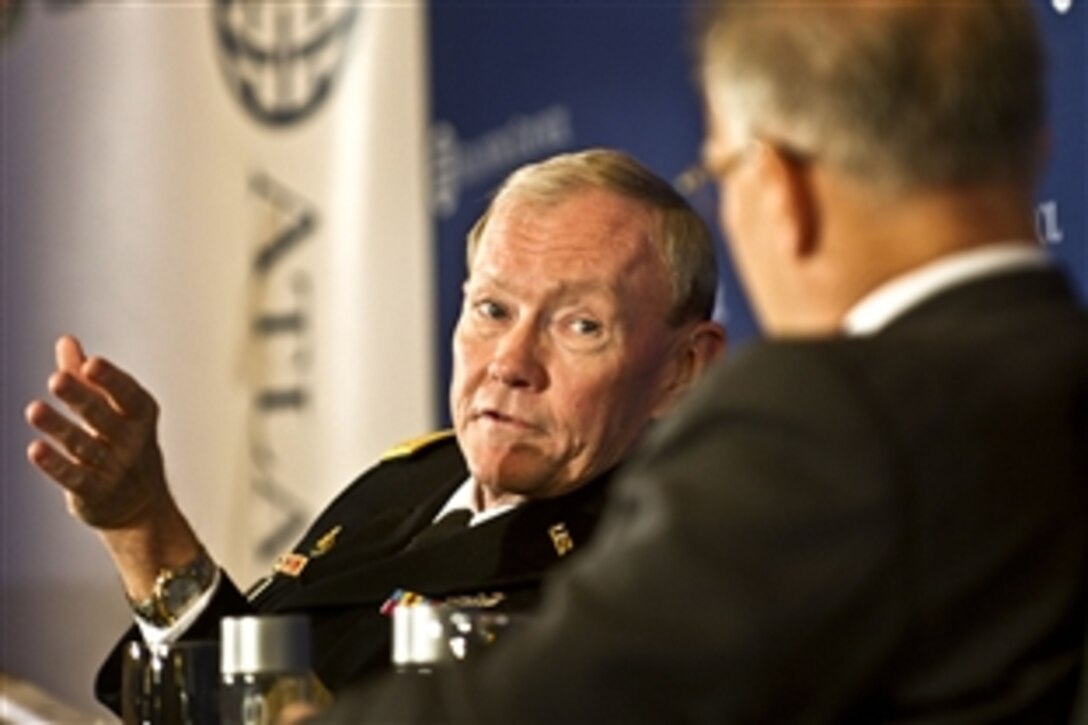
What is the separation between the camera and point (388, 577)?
2.74m

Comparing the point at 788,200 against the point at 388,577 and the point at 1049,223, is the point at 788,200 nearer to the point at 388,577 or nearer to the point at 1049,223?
the point at 388,577

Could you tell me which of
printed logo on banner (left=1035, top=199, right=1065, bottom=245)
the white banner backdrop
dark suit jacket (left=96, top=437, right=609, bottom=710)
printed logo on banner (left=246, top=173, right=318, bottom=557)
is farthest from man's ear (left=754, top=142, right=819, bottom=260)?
printed logo on banner (left=246, top=173, right=318, bottom=557)

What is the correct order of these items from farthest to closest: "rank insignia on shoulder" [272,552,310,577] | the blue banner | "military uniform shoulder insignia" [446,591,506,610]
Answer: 1. the blue banner
2. "rank insignia on shoulder" [272,552,310,577]
3. "military uniform shoulder insignia" [446,591,506,610]

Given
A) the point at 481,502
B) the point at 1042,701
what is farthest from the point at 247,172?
the point at 1042,701

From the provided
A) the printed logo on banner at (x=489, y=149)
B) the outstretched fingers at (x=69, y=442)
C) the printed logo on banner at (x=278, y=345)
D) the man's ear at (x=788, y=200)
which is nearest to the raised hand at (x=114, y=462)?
the outstretched fingers at (x=69, y=442)

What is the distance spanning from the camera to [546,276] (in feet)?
9.14

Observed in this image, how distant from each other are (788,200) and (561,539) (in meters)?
1.18

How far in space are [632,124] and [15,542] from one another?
245 cm

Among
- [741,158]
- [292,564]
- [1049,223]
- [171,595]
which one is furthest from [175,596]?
[741,158]

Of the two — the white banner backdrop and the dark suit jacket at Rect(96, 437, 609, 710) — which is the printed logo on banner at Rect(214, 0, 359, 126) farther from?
the dark suit jacket at Rect(96, 437, 609, 710)

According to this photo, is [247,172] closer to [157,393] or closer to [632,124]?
[157,393]

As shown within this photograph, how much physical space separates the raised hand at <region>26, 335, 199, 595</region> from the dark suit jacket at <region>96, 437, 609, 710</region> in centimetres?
10

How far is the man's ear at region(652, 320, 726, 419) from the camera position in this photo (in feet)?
9.29

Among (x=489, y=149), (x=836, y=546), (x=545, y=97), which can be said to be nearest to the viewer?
(x=836, y=546)
